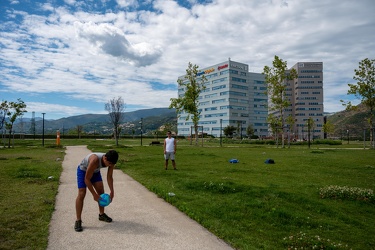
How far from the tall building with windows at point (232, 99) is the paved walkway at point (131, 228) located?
123m

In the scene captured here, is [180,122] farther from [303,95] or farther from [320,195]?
[320,195]

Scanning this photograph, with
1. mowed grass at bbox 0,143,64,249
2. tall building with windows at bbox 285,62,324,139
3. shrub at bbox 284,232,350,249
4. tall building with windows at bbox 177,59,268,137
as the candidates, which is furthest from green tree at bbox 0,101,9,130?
tall building with windows at bbox 285,62,324,139

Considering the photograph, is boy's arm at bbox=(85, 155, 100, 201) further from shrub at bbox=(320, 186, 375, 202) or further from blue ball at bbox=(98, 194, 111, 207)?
shrub at bbox=(320, 186, 375, 202)

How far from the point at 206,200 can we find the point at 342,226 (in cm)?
382

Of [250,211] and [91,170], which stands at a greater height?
[91,170]

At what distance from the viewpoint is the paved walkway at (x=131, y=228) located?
5531mm

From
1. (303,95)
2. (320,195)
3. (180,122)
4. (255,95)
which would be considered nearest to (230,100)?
(255,95)

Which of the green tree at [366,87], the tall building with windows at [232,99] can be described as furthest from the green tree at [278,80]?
the tall building with windows at [232,99]

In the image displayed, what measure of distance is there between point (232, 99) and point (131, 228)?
135157mm

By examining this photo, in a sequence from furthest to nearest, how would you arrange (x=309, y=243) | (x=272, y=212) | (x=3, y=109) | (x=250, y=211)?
(x=3, y=109)
(x=250, y=211)
(x=272, y=212)
(x=309, y=243)

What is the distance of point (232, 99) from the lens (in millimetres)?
138750

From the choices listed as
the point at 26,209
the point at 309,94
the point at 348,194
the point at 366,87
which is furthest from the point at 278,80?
the point at 309,94

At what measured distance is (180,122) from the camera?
6545 inches

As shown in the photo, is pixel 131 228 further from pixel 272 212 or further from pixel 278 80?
pixel 278 80
